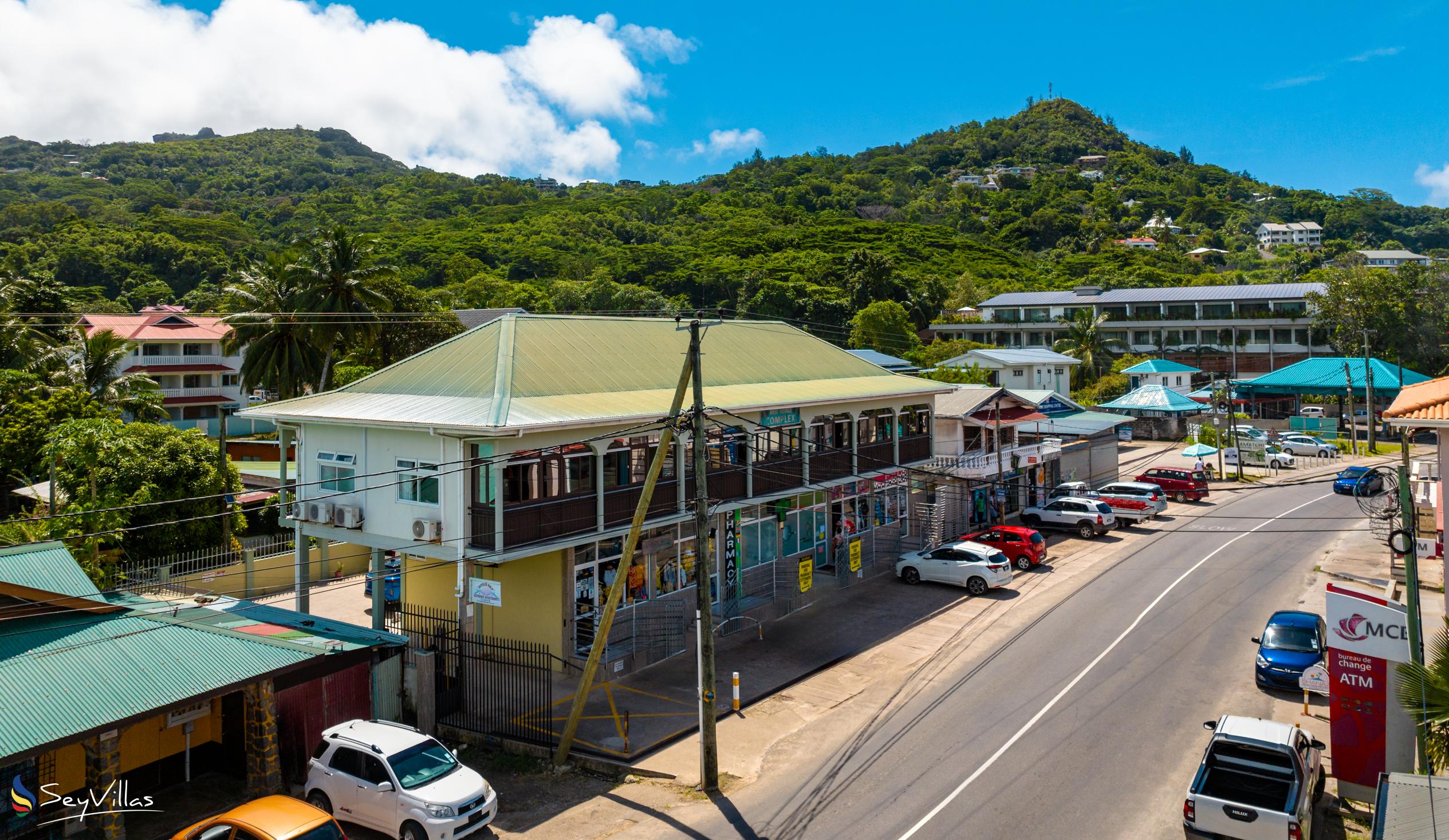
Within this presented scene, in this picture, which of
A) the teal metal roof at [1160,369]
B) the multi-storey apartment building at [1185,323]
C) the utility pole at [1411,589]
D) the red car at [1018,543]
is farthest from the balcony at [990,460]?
the multi-storey apartment building at [1185,323]

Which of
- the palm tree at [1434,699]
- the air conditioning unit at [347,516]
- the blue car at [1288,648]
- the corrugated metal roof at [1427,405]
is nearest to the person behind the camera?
the palm tree at [1434,699]

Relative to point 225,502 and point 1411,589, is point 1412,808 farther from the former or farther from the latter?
point 225,502

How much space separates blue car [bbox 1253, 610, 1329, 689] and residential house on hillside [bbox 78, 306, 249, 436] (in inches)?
2307

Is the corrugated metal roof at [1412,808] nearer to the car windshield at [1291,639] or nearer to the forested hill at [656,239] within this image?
the car windshield at [1291,639]

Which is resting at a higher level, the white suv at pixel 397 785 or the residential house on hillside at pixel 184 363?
the residential house on hillside at pixel 184 363

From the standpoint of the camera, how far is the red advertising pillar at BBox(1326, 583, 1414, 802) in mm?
14398

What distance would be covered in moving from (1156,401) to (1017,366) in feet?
29.8

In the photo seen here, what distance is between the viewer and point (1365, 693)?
14750 millimetres

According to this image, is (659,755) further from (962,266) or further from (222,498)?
(962,266)

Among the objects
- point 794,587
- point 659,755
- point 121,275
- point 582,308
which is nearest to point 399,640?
point 659,755

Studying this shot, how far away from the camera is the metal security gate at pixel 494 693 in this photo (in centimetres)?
1806

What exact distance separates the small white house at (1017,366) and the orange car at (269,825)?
2190 inches

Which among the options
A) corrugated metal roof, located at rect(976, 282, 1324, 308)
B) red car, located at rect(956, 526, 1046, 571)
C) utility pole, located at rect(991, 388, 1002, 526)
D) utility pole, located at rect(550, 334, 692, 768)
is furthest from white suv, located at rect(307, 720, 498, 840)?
corrugated metal roof, located at rect(976, 282, 1324, 308)

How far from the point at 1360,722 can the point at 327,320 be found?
130 feet
